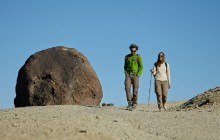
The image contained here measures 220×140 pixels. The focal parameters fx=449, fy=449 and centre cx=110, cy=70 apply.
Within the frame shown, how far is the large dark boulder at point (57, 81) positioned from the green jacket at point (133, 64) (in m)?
2.63

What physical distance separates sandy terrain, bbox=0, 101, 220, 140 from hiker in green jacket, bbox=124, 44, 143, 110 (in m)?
1.84

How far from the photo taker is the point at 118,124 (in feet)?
39.7

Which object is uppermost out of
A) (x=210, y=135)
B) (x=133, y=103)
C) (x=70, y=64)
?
(x=70, y=64)

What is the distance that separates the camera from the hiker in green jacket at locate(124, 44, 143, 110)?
1598 centimetres

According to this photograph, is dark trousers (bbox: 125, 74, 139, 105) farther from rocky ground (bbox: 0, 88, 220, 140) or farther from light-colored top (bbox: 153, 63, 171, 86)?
rocky ground (bbox: 0, 88, 220, 140)

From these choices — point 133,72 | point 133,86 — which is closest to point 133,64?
point 133,72

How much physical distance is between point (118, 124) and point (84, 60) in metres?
7.21

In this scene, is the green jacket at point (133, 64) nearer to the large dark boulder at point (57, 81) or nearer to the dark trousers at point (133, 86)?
the dark trousers at point (133, 86)

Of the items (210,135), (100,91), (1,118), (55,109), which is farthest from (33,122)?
(100,91)

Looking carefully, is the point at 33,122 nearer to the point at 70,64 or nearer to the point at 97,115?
the point at 97,115

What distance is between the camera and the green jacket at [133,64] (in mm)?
16047

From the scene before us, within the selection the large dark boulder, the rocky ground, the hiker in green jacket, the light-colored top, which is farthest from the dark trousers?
the large dark boulder

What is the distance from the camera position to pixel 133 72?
52.7 ft

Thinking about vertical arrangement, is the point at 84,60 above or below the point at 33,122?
above
